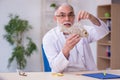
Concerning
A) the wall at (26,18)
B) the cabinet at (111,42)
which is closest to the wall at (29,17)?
the wall at (26,18)

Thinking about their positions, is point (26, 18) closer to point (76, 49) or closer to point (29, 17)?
point (29, 17)

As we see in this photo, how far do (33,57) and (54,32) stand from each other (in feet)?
11.6

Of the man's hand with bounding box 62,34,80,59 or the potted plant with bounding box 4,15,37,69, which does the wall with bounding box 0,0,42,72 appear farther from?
the man's hand with bounding box 62,34,80,59

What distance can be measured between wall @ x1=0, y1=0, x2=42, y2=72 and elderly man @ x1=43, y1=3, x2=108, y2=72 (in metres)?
3.34

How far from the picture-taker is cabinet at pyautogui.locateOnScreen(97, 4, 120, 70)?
5.11m

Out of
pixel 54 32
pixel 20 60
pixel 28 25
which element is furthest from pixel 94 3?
pixel 54 32

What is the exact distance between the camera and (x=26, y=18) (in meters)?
6.18

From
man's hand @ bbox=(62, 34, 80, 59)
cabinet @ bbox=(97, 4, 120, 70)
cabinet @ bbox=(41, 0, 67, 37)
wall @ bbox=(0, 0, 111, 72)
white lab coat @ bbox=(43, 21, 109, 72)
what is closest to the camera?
man's hand @ bbox=(62, 34, 80, 59)

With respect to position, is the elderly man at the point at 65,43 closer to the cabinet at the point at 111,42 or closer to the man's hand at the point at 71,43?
the man's hand at the point at 71,43

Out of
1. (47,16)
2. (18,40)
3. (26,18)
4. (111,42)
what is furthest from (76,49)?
(47,16)

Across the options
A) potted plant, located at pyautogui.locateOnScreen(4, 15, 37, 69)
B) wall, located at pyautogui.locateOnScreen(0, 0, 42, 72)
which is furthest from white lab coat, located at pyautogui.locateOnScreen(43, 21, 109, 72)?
wall, located at pyautogui.locateOnScreen(0, 0, 42, 72)

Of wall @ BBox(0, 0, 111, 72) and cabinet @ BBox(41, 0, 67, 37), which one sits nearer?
wall @ BBox(0, 0, 111, 72)

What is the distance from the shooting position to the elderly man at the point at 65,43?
8.04ft

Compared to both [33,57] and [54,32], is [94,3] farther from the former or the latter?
[54,32]
